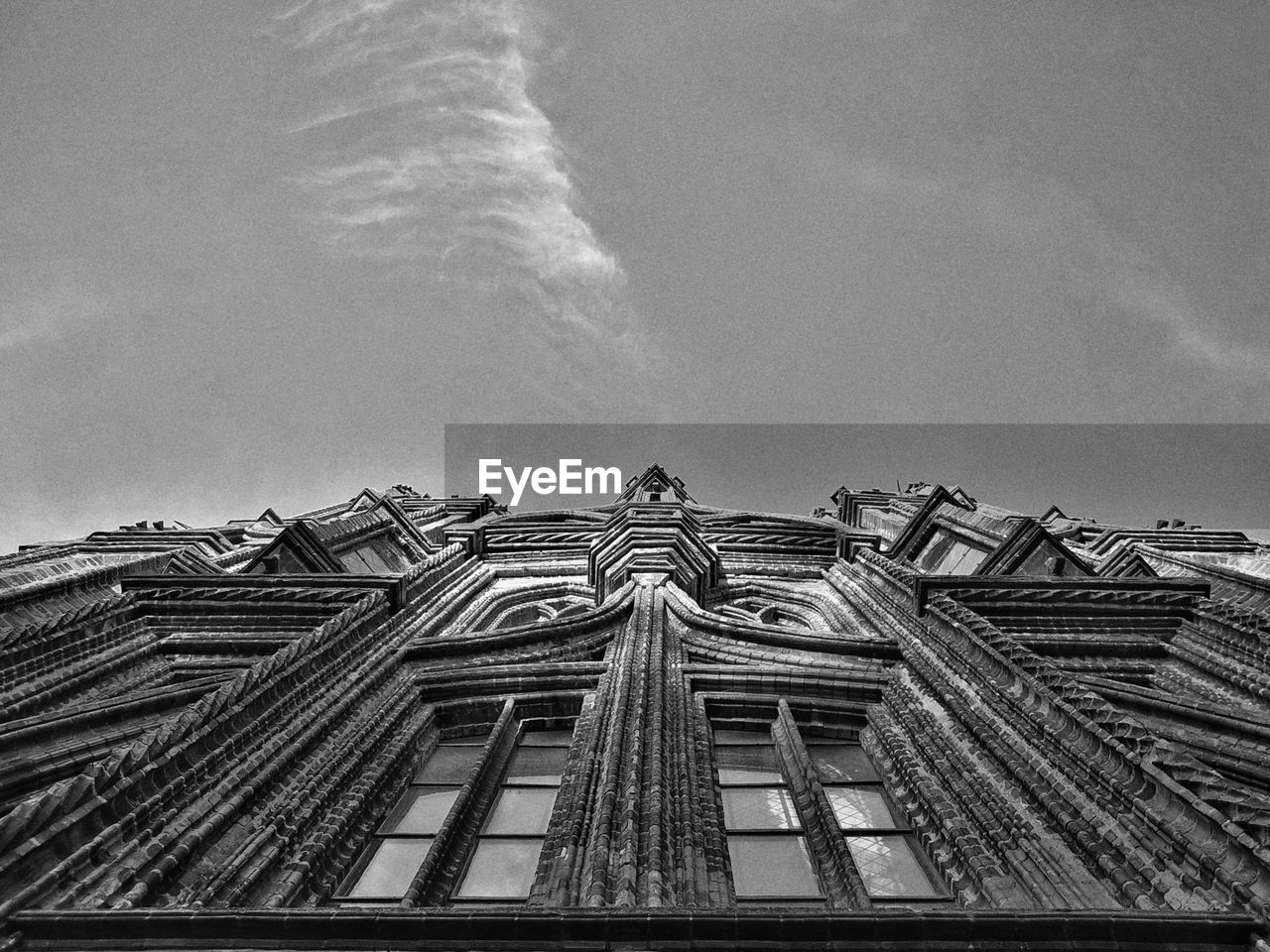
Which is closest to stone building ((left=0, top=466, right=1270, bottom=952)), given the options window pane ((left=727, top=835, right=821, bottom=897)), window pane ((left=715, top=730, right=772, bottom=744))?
window pane ((left=727, top=835, right=821, bottom=897))

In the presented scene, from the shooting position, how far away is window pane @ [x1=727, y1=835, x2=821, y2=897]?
766 cm

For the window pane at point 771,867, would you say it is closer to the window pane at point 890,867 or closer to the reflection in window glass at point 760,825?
the reflection in window glass at point 760,825

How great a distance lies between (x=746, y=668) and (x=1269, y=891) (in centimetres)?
696

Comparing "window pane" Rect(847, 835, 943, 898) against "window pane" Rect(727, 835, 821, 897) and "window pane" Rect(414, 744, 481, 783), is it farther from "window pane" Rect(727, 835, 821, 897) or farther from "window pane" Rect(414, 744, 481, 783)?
"window pane" Rect(414, 744, 481, 783)

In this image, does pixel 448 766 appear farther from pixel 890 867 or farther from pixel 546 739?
pixel 890 867

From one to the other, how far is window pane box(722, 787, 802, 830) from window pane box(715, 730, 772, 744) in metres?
1.44

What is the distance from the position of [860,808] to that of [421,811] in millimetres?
4380

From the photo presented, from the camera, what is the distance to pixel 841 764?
35.2ft

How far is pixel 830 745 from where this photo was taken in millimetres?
11172

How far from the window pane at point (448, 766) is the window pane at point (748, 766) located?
110 inches

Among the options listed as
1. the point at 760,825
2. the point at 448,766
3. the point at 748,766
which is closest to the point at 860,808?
the point at 760,825

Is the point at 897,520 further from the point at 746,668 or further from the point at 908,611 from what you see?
the point at 746,668

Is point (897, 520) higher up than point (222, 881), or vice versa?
point (897, 520)

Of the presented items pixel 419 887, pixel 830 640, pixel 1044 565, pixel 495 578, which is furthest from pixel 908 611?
pixel 495 578
